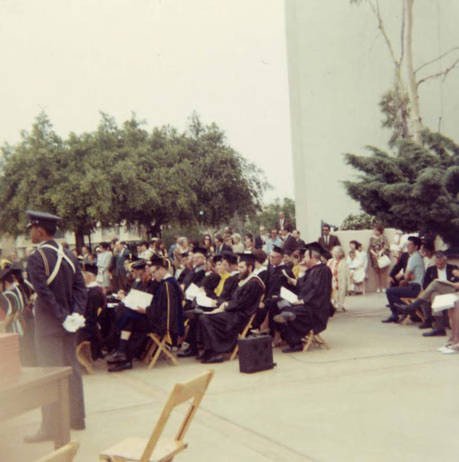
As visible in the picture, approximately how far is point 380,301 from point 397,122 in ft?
45.8

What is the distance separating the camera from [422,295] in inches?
389

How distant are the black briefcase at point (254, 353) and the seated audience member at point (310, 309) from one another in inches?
48.3

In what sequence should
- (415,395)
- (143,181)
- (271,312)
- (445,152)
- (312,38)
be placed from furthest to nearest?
(143,181) < (312,38) < (445,152) < (271,312) < (415,395)

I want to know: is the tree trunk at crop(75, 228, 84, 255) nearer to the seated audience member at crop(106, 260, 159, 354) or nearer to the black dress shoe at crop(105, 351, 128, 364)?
the seated audience member at crop(106, 260, 159, 354)

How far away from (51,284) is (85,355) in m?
3.61

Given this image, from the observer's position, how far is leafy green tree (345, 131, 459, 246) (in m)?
9.95

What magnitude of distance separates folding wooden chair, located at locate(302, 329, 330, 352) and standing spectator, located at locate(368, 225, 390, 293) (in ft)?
23.9

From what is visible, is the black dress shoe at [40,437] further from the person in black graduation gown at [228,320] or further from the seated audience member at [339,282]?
the seated audience member at [339,282]

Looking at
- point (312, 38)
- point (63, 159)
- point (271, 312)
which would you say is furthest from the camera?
point (63, 159)

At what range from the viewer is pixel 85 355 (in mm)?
8977

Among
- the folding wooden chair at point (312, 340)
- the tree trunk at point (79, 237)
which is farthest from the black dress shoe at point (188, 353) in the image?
the tree trunk at point (79, 237)

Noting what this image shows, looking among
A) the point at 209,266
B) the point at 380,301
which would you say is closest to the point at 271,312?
the point at 209,266

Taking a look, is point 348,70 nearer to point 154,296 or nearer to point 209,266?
point 209,266

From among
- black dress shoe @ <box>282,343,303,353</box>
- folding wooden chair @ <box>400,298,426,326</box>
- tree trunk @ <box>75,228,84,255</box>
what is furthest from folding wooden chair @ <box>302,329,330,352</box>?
tree trunk @ <box>75,228,84,255</box>
